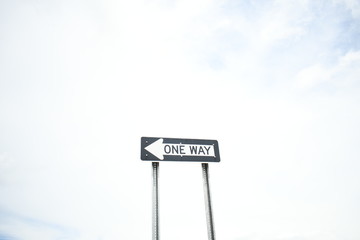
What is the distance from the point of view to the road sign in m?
3.59

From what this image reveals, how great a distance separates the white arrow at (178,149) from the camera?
3.63m

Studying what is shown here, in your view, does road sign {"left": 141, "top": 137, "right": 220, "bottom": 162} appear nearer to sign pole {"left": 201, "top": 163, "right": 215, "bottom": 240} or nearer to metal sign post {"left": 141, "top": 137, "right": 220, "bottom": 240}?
metal sign post {"left": 141, "top": 137, "right": 220, "bottom": 240}

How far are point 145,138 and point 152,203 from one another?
116cm

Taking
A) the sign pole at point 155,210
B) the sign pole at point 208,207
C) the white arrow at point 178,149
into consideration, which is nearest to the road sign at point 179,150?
the white arrow at point 178,149

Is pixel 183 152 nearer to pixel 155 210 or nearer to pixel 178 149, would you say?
pixel 178 149

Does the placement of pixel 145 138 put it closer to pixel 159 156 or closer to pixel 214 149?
pixel 159 156

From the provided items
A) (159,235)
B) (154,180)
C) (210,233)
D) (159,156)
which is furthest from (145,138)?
(210,233)

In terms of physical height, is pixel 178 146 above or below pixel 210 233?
above

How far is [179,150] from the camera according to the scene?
379 centimetres

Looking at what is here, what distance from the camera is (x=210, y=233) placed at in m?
3.13

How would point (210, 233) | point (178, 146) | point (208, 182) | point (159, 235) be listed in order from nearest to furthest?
point (159, 235)
point (210, 233)
point (208, 182)
point (178, 146)

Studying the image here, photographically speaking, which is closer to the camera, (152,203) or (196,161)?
(152,203)

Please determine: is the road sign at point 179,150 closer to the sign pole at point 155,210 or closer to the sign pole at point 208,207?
the sign pole at point 208,207

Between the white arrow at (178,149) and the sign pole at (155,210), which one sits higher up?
the white arrow at (178,149)
